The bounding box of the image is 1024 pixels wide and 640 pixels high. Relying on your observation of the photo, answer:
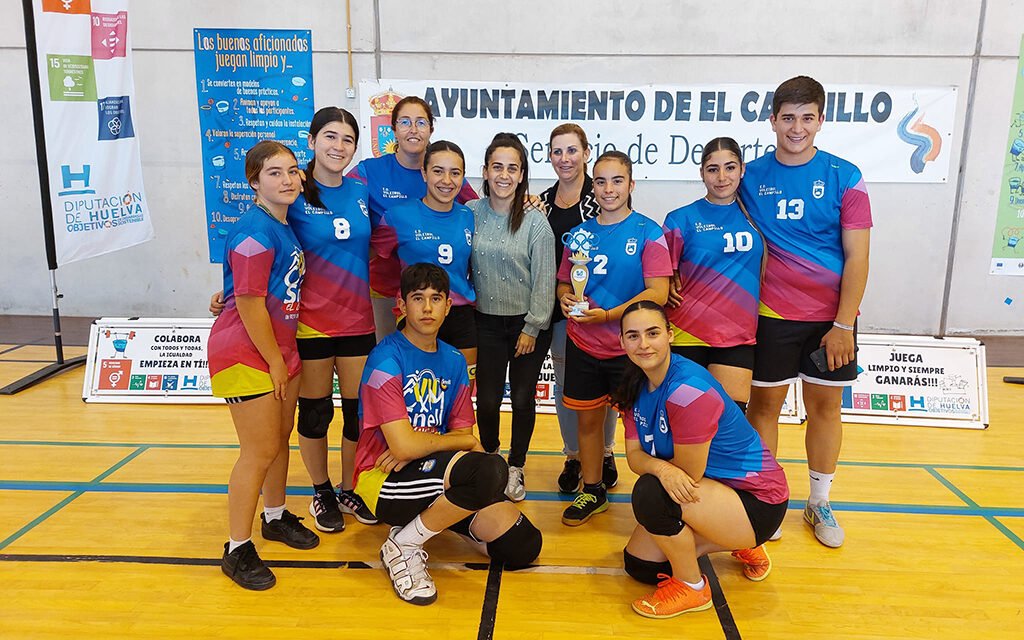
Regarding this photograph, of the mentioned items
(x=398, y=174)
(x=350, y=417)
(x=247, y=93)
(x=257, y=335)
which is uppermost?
(x=247, y=93)

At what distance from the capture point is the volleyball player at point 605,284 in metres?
2.69

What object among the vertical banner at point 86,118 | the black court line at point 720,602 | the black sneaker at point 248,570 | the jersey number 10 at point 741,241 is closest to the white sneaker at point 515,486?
the black court line at point 720,602

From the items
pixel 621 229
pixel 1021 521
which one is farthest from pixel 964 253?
pixel 621 229

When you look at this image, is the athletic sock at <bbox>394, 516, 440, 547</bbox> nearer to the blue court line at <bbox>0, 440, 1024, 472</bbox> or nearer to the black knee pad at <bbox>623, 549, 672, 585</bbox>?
the black knee pad at <bbox>623, 549, 672, 585</bbox>

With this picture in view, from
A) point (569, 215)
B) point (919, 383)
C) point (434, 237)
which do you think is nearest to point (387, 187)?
point (434, 237)

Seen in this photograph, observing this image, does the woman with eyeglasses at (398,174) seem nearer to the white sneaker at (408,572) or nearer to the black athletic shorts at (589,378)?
the black athletic shorts at (589,378)

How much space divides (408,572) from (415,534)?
0.44ft

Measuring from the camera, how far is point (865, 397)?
173 inches

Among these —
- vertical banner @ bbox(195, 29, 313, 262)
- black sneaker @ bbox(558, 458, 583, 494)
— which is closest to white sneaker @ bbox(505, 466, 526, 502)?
black sneaker @ bbox(558, 458, 583, 494)

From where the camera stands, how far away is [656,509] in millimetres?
2248

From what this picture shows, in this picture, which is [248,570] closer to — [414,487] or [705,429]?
[414,487]

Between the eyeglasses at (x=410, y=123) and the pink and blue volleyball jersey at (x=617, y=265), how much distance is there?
0.83 metres

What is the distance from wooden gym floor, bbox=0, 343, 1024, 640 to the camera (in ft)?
7.43

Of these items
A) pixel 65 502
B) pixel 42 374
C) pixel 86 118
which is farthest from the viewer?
pixel 42 374
